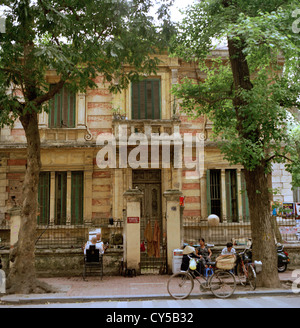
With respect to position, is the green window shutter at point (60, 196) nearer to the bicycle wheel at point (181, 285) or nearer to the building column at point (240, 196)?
the building column at point (240, 196)

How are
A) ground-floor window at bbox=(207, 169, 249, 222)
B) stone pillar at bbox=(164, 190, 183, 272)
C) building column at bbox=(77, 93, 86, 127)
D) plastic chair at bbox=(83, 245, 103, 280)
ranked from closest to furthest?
plastic chair at bbox=(83, 245, 103, 280), stone pillar at bbox=(164, 190, 183, 272), ground-floor window at bbox=(207, 169, 249, 222), building column at bbox=(77, 93, 86, 127)

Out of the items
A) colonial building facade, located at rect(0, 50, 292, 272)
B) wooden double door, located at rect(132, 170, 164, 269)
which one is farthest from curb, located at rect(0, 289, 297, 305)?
wooden double door, located at rect(132, 170, 164, 269)

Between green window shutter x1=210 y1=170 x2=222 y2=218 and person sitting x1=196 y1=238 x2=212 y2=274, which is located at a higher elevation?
green window shutter x1=210 y1=170 x2=222 y2=218

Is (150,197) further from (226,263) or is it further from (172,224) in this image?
(226,263)

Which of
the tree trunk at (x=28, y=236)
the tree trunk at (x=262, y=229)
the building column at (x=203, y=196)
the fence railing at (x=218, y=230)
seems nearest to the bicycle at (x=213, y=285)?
the tree trunk at (x=262, y=229)

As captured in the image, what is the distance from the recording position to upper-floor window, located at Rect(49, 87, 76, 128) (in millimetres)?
17922

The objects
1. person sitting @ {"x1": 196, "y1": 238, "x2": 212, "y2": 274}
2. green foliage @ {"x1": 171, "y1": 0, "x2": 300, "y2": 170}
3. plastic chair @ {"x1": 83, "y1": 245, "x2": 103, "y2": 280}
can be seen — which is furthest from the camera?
plastic chair @ {"x1": 83, "y1": 245, "x2": 103, "y2": 280}

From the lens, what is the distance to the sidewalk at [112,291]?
9.61 meters

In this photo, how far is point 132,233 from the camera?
13312 millimetres

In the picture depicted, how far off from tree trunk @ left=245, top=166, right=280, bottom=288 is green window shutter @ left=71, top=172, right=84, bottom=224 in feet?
28.8

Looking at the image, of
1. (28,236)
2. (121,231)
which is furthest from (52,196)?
(28,236)

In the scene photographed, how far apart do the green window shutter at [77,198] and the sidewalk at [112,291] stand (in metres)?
4.74

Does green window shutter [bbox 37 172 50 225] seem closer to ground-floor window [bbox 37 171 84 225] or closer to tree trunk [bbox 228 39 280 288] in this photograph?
ground-floor window [bbox 37 171 84 225]

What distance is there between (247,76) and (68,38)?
531 cm
